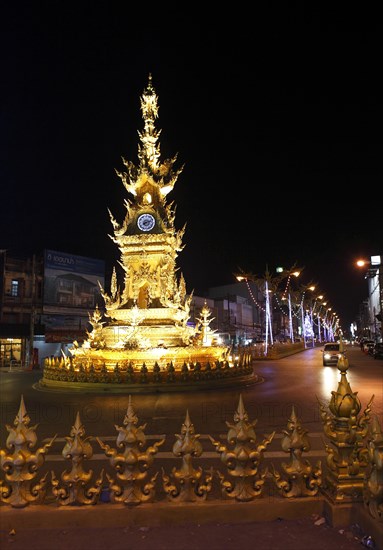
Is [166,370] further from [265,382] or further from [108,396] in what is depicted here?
[265,382]

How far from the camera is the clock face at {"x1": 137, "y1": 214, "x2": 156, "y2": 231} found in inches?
952

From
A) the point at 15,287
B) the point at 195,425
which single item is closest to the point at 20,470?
the point at 195,425

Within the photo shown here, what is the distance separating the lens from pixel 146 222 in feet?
79.8

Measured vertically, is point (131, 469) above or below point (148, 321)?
→ below

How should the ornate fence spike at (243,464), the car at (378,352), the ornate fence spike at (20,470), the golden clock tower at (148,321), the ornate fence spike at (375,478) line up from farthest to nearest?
the car at (378,352) < the golden clock tower at (148,321) < the ornate fence spike at (243,464) < the ornate fence spike at (20,470) < the ornate fence spike at (375,478)

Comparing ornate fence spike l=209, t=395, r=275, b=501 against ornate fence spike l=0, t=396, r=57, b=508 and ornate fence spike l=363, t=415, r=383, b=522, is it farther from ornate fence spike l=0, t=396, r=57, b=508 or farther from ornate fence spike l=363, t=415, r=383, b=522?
ornate fence spike l=0, t=396, r=57, b=508

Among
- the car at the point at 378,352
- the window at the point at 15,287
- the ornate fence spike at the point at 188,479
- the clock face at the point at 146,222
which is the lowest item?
the car at the point at 378,352

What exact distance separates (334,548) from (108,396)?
43.4 ft

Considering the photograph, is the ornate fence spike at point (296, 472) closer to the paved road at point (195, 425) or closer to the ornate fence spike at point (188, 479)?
the paved road at point (195, 425)

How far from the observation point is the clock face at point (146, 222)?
2417 cm

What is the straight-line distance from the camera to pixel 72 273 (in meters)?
55.6

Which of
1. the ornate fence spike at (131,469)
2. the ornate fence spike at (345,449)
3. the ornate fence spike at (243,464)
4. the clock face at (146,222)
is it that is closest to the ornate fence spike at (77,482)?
the ornate fence spike at (131,469)

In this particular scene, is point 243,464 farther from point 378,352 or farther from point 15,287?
point 15,287

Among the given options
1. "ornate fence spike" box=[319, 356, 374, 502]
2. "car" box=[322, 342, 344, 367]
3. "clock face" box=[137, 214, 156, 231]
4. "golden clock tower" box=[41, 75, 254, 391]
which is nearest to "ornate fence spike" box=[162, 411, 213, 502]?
"ornate fence spike" box=[319, 356, 374, 502]
